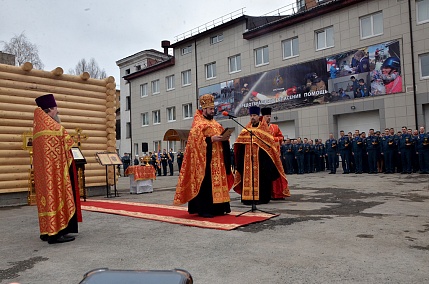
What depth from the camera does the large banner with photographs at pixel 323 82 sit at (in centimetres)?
1936

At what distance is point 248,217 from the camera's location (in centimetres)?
681

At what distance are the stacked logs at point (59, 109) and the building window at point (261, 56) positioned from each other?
14.0 m

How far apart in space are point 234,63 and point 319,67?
7236mm

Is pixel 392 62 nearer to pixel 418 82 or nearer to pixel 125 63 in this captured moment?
pixel 418 82

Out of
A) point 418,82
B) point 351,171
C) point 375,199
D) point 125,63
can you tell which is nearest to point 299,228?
point 375,199

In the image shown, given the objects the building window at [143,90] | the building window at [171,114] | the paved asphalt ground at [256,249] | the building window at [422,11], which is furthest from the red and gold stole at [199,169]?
the building window at [143,90]

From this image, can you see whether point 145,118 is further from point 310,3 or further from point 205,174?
point 205,174

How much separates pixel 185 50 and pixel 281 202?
24.6m

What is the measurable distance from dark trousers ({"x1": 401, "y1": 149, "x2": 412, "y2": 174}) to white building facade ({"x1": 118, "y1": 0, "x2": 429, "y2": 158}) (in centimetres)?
372

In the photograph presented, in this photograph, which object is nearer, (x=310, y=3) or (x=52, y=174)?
(x=52, y=174)

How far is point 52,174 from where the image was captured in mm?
5734

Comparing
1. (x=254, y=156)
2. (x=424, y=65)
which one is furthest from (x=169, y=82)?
(x=254, y=156)

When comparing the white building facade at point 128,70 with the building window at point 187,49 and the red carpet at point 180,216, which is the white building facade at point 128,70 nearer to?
the building window at point 187,49

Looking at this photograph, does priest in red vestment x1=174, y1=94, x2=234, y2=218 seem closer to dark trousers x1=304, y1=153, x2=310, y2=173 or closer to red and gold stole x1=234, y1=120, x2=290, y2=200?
red and gold stole x1=234, y1=120, x2=290, y2=200
